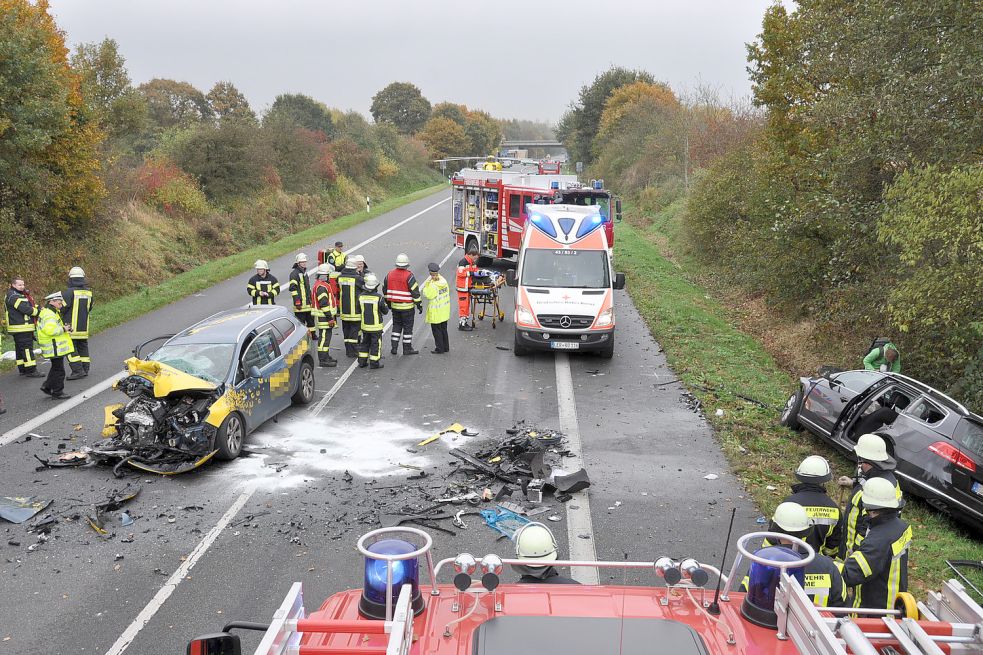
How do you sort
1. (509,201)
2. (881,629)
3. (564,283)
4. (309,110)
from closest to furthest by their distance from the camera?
1. (881,629)
2. (564,283)
3. (509,201)
4. (309,110)

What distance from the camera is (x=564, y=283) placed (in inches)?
573

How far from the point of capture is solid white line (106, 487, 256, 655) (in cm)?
577

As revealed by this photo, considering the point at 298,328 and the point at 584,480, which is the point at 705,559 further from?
the point at 298,328

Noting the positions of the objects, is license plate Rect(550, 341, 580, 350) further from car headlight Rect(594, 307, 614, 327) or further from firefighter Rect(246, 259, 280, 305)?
firefighter Rect(246, 259, 280, 305)

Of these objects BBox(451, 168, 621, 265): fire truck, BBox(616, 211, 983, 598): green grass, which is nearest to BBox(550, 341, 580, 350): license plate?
BBox(616, 211, 983, 598): green grass

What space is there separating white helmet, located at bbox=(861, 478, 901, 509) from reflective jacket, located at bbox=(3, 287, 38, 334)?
12.1m

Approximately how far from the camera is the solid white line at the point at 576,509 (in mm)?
6809

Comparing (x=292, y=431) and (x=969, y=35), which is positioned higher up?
(x=969, y=35)

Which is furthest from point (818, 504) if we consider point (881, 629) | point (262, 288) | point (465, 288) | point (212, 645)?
point (465, 288)

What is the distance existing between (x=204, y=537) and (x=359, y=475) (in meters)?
1.92

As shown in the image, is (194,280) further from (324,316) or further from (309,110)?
(309,110)

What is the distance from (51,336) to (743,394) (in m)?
10.7

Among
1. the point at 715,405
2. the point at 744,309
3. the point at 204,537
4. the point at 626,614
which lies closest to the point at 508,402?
the point at 715,405

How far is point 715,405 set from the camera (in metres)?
11.4
